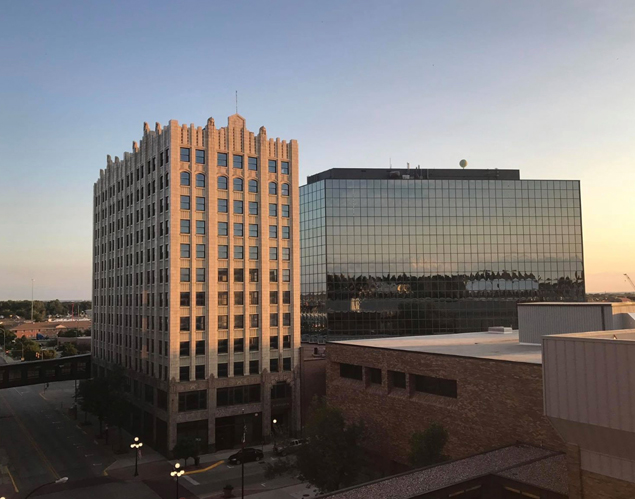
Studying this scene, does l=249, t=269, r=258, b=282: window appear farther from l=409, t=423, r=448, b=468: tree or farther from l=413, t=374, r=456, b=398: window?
l=409, t=423, r=448, b=468: tree

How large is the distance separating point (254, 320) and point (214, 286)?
6.63 meters

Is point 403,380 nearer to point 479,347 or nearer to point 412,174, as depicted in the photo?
point 479,347

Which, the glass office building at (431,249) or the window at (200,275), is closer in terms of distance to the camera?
the window at (200,275)

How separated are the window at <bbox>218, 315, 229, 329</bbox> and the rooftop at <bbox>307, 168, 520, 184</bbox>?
142 feet

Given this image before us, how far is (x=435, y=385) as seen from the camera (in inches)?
1705

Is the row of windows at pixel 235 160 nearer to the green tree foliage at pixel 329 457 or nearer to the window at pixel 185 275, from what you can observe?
the window at pixel 185 275

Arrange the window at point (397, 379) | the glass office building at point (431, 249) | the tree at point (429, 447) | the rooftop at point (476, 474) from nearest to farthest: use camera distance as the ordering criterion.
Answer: the rooftop at point (476, 474) → the tree at point (429, 447) → the window at point (397, 379) → the glass office building at point (431, 249)

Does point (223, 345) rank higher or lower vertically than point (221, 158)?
lower

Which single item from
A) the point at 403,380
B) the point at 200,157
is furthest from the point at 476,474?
the point at 200,157

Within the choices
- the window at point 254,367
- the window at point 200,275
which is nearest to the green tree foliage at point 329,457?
the window at point 254,367

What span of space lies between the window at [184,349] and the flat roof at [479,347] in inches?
694

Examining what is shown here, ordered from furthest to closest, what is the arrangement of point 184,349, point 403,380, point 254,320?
point 254,320
point 184,349
point 403,380

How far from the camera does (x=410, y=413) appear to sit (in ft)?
146

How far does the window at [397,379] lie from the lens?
46.5 m
